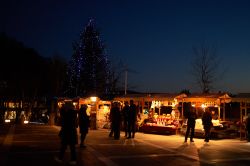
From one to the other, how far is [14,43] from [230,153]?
1895cm

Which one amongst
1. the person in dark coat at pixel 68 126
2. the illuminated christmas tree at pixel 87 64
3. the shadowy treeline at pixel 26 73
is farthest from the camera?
the illuminated christmas tree at pixel 87 64

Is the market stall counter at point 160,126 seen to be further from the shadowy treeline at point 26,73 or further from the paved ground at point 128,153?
the shadowy treeline at point 26,73

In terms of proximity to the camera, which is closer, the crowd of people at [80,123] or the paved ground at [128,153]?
the crowd of people at [80,123]

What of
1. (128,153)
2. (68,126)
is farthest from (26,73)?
(68,126)

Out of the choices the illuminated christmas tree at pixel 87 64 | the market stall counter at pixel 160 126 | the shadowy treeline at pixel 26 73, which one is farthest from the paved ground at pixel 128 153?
the illuminated christmas tree at pixel 87 64

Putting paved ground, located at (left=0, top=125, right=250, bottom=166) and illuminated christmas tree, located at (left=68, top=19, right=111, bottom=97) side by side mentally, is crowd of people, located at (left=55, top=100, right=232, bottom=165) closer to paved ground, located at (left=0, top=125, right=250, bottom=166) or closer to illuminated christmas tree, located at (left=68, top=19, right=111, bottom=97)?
paved ground, located at (left=0, top=125, right=250, bottom=166)

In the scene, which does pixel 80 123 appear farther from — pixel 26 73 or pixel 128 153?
pixel 26 73

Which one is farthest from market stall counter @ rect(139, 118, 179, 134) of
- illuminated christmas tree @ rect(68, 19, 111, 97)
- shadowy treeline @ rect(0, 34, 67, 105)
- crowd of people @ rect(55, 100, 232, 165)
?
illuminated christmas tree @ rect(68, 19, 111, 97)

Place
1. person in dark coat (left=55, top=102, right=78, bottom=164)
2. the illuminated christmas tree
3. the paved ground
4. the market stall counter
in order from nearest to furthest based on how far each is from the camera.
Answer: person in dark coat (left=55, top=102, right=78, bottom=164), the paved ground, the market stall counter, the illuminated christmas tree

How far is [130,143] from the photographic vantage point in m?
18.9

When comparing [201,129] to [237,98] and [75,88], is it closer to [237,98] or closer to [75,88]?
[237,98]

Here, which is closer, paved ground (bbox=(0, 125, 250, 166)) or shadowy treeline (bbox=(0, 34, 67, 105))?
paved ground (bbox=(0, 125, 250, 166))

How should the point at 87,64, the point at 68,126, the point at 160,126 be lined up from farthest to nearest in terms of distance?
the point at 87,64 < the point at 160,126 < the point at 68,126

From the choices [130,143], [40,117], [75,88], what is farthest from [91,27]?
[130,143]
